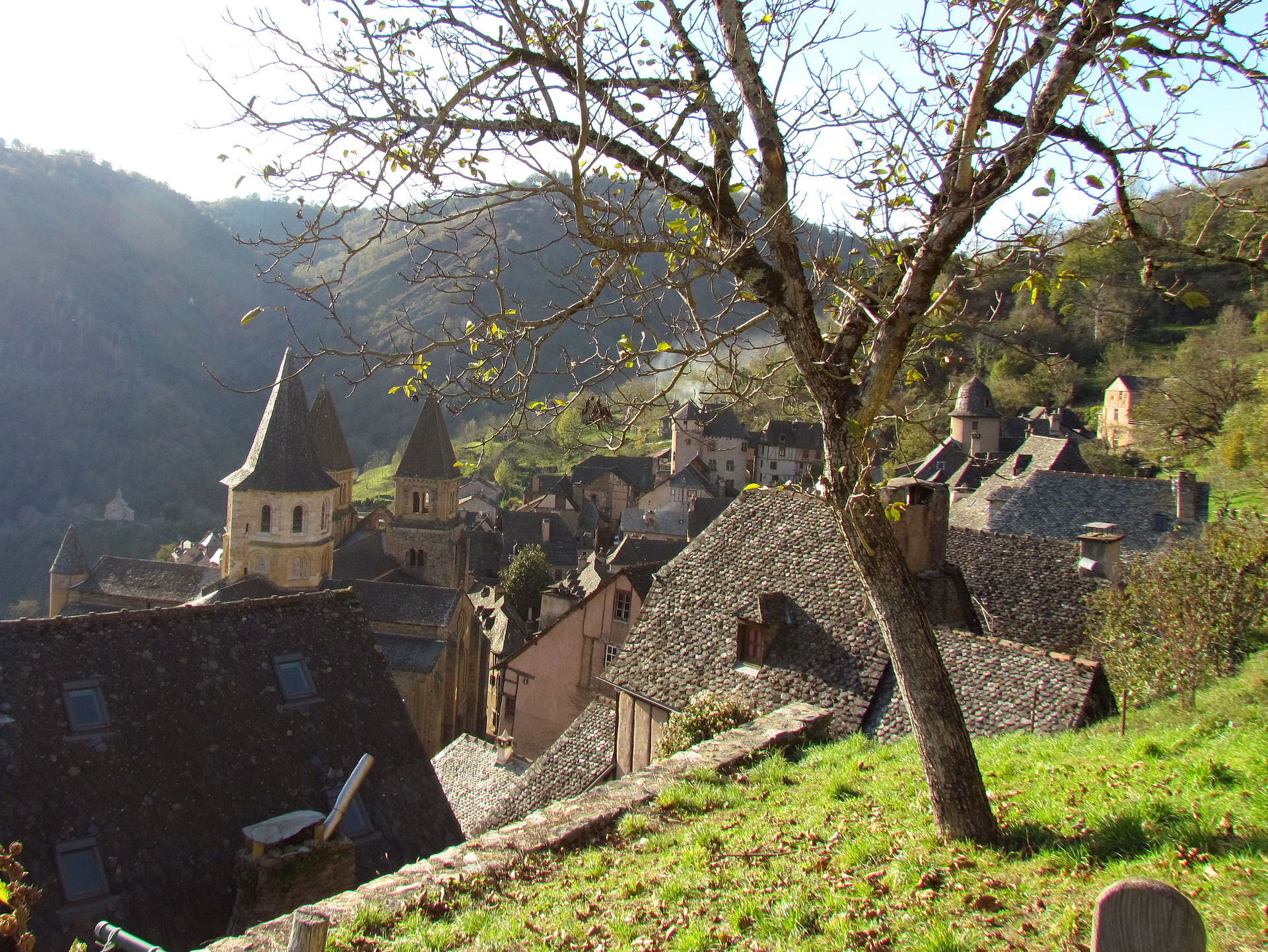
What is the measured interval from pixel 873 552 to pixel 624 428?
5.73ft

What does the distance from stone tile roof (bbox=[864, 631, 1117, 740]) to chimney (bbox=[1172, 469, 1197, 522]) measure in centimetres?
1529

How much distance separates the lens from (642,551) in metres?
40.1

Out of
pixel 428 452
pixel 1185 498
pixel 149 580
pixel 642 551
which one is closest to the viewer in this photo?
pixel 1185 498

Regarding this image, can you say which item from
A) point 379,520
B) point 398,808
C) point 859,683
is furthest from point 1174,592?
point 379,520

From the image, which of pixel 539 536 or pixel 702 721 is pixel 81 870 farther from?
pixel 539 536

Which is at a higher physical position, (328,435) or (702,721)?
(328,435)

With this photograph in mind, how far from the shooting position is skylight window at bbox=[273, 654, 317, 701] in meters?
11.6

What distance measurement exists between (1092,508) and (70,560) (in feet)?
133

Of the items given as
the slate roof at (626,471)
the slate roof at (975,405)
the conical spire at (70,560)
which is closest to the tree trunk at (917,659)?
the conical spire at (70,560)

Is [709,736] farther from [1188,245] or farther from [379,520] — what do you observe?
[379,520]

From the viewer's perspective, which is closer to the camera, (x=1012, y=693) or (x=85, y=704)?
(x=1012, y=693)

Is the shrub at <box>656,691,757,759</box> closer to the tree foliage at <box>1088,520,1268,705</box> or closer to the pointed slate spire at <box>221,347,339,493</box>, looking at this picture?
the tree foliage at <box>1088,520,1268,705</box>

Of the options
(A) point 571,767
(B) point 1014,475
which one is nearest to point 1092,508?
(B) point 1014,475

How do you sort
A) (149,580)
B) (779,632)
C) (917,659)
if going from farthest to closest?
(149,580), (779,632), (917,659)
